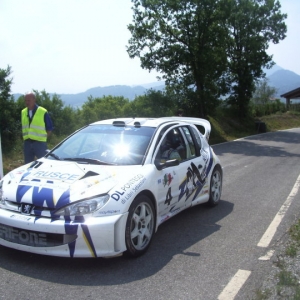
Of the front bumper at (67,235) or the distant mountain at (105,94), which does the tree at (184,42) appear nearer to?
the distant mountain at (105,94)

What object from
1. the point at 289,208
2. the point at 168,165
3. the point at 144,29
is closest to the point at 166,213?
the point at 168,165

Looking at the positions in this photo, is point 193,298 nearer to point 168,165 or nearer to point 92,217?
point 92,217

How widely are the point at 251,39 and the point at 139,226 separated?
1180 inches

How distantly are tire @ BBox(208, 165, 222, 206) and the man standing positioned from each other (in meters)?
3.09

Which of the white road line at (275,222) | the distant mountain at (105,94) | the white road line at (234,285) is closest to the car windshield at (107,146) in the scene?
the white road line at (234,285)

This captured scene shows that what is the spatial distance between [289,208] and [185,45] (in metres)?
19.0

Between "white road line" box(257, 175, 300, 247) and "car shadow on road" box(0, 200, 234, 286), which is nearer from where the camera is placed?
"car shadow on road" box(0, 200, 234, 286)

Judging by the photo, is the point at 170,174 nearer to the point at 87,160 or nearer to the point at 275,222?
the point at 87,160

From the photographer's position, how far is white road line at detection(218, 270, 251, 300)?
Answer: 3.93m

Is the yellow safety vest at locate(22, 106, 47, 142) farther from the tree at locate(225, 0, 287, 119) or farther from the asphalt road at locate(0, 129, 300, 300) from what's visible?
the tree at locate(225, 0, 287, 119)

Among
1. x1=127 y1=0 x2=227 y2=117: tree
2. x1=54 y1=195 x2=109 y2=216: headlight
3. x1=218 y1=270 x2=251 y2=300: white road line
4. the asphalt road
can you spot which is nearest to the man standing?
the asphalt road

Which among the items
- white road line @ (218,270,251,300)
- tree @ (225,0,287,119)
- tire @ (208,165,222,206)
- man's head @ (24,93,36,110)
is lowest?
white road line @ (218,270,251,300)

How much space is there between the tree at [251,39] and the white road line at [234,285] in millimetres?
29038

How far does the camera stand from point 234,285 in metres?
4.16
